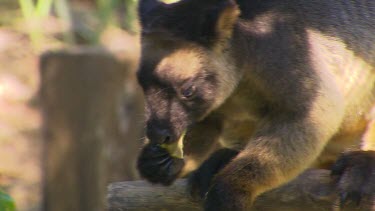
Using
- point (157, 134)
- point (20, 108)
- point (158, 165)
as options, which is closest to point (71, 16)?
point (20, 108)

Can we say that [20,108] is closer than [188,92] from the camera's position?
No

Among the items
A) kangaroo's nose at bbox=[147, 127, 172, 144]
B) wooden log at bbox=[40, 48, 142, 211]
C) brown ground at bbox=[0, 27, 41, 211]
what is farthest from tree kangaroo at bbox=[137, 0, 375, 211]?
brown ground at bbox=[0, 27, 41, 211]

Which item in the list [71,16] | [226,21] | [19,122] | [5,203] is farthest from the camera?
[71,16]

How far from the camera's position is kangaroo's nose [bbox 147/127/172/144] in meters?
4.15

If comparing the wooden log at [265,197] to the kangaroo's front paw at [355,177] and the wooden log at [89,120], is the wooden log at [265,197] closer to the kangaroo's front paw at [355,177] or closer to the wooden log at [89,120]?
the kangaroo's front paw at [355,177]

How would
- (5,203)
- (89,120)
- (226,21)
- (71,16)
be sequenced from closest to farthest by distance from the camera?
1. (5,203)
2. (226,21)
3. (89,120)
4. (71,16)

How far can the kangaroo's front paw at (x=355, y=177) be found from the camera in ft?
14.0

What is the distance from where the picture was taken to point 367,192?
4266 mm

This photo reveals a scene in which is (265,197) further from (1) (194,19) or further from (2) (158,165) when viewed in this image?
(1) (194,19)

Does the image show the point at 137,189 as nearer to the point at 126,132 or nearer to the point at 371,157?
the point at 371,157

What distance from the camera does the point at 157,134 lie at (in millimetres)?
4152

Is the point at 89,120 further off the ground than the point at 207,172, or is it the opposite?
the point at 207,172

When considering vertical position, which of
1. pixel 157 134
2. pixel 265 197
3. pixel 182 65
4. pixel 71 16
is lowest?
pixel 71 16

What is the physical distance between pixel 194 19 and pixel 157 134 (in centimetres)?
56
